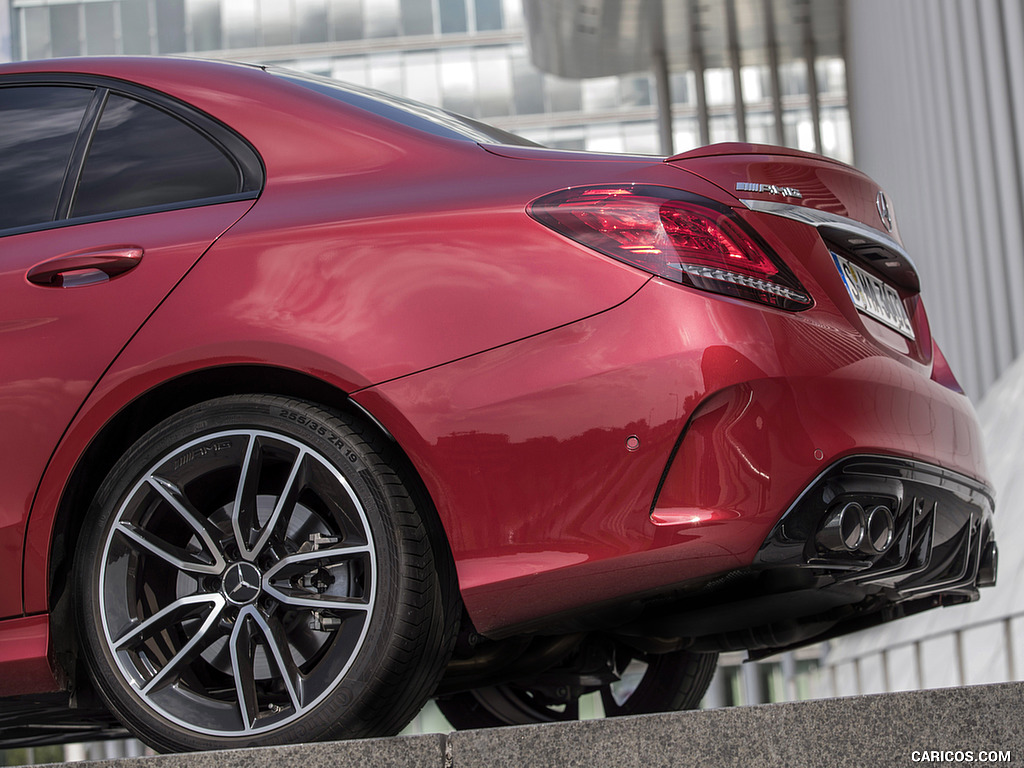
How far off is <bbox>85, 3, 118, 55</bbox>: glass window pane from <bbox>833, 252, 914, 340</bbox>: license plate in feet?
117

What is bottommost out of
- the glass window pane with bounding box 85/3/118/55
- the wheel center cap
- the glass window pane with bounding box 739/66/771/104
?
the wheel center cap

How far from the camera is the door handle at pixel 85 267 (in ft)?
8.57

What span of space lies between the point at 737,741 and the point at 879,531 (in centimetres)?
60

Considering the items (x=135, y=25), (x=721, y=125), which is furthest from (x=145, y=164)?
(x=135, y=25)

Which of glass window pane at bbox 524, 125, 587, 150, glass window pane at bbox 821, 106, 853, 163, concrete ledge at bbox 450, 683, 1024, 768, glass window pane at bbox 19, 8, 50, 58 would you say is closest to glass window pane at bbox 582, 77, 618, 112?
glass window pane at bbox 524, 125, 587, 150

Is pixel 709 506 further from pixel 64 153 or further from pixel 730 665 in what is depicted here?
pixel 730 665

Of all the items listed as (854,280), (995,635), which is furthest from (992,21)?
(854,280)

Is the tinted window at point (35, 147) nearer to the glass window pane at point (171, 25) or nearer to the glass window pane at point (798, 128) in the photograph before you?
the glass window pane at point (798, 128)

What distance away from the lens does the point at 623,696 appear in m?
3.82

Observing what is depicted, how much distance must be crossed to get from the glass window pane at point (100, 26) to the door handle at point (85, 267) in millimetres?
35262

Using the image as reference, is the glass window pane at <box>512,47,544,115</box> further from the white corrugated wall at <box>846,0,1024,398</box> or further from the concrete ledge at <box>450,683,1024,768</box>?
the concrete ledge at <box>450,683,1024,768</box>

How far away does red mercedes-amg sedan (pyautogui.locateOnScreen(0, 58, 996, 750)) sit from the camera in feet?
7.37

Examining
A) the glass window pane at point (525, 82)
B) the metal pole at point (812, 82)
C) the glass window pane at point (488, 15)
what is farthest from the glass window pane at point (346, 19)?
the metal pole at point (812, 82)

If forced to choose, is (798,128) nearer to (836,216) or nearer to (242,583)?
(836,216)
